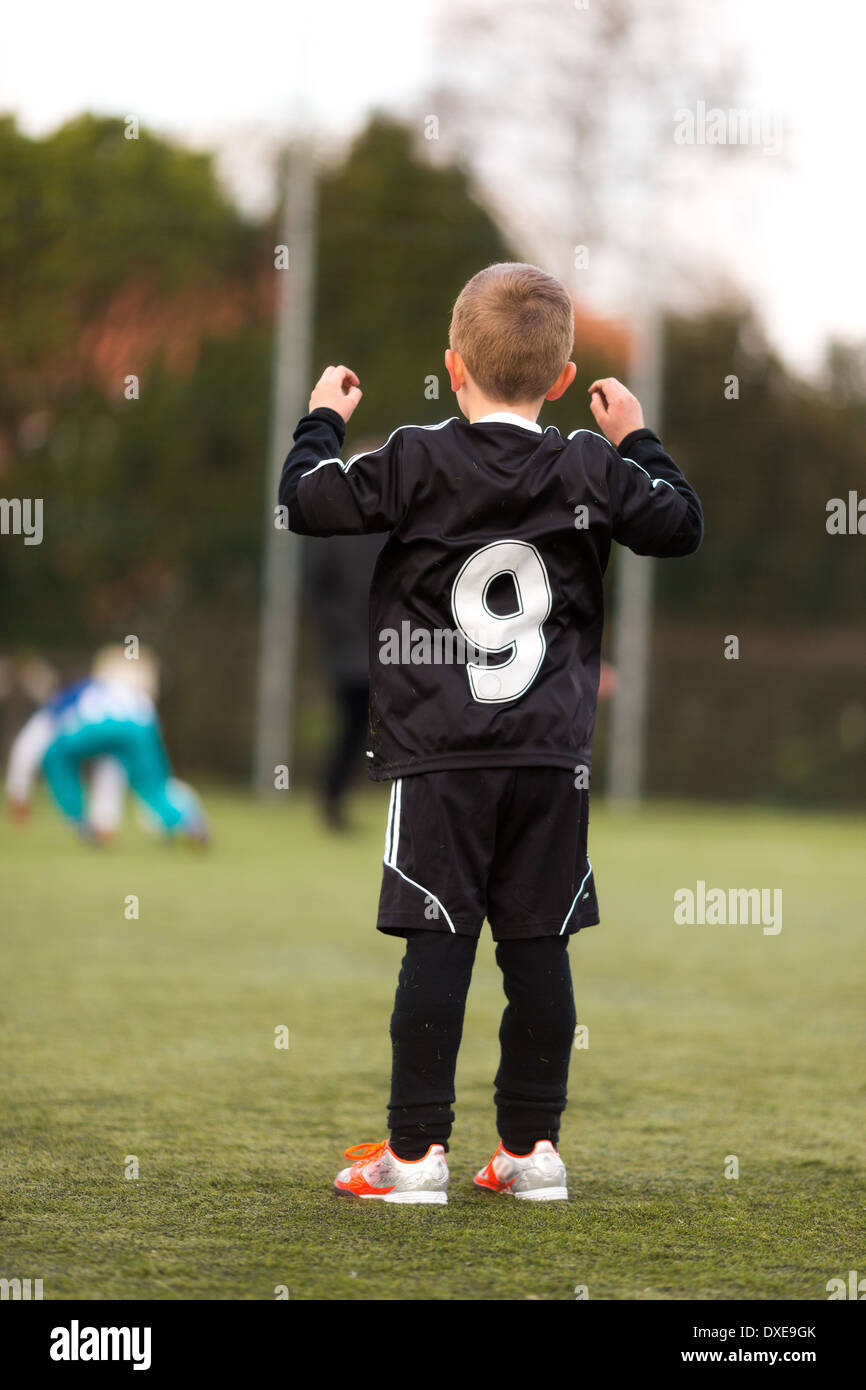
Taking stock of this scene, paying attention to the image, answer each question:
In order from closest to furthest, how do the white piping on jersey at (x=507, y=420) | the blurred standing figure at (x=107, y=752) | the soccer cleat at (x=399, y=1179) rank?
the soccer cleat at (x=399, y=1179), the white piping on jersey at (x=507, y=420), the blurred standing figure at (x=107, y=752)

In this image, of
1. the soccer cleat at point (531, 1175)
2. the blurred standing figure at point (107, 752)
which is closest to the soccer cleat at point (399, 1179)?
the soccer cleat at point (531, 1175)

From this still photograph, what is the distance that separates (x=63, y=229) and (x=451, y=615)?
601 inches

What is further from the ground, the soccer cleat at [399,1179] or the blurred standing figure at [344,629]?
the blurred standing figure at [344,629]

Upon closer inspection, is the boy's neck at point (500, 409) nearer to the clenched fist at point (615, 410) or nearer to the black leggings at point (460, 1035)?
the clenched fist at point (615, 410)

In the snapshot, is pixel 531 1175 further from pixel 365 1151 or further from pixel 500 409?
pixel 500 409

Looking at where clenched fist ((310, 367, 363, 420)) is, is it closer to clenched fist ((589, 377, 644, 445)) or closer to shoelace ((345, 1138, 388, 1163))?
clenched fist ((589, 377, 644, 445))

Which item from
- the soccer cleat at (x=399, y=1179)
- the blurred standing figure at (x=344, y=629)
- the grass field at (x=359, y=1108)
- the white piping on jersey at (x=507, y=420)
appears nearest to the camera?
the grass field at (x=359, y=1108)

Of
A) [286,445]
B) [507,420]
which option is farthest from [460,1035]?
[286,445]

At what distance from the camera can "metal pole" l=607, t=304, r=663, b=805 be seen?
13773 millimetres

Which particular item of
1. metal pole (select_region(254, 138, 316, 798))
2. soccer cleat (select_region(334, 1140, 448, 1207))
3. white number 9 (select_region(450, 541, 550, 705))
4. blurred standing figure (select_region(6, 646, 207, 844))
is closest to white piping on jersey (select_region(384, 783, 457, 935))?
white number 9 (select_region(450, 541, 550, 705))

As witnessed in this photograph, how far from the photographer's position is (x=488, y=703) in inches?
102

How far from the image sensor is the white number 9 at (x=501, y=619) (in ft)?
8.50
